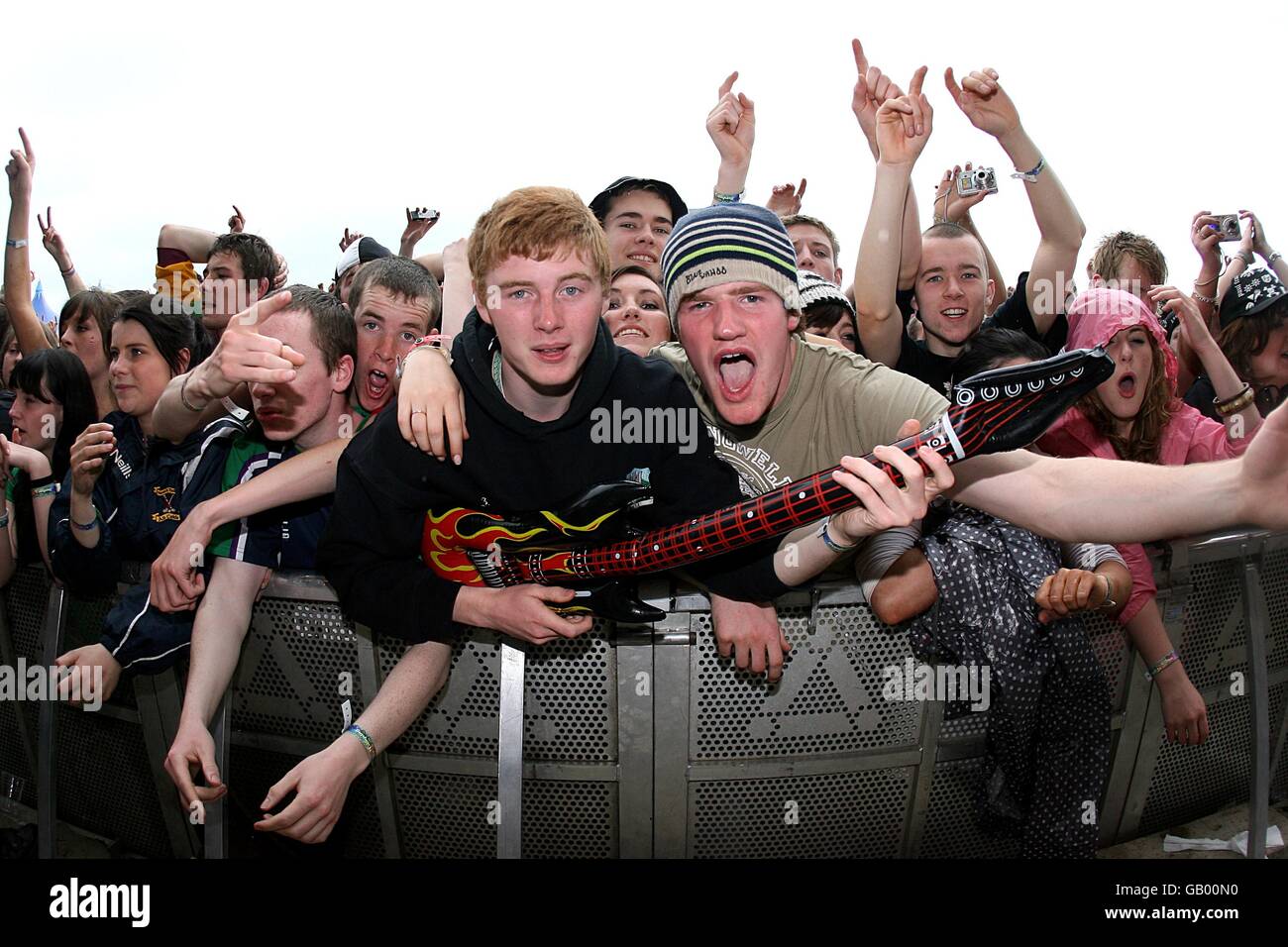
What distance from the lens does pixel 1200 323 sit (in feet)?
11.4

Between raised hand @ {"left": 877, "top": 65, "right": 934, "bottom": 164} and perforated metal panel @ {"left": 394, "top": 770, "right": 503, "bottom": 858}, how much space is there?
2365 millimetres

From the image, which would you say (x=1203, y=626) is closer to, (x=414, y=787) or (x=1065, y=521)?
(x=1065, y=521)

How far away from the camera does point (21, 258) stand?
530 cm

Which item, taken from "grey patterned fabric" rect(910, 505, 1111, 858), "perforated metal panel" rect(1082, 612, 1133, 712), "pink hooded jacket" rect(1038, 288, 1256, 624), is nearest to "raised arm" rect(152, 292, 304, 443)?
"grey patterned fabric" rect(910, 505, 1111, 858)

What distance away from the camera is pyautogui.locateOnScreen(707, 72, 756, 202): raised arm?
3.82 metres

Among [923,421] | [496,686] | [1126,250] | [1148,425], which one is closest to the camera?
[923,421]

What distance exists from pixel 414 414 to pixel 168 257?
371 cm

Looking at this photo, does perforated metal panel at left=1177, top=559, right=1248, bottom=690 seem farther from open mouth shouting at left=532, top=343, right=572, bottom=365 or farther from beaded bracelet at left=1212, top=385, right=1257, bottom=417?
open mouth shouting at left=532, top=343, right=572, bottom=365

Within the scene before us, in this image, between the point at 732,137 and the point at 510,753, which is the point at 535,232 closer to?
the point at 510,753

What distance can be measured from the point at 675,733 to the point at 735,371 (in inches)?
38.4

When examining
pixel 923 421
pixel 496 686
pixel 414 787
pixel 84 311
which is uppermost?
pixel 84 311

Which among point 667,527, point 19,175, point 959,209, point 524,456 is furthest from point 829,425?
point 19,175

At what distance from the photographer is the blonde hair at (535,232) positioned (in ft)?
7.84
